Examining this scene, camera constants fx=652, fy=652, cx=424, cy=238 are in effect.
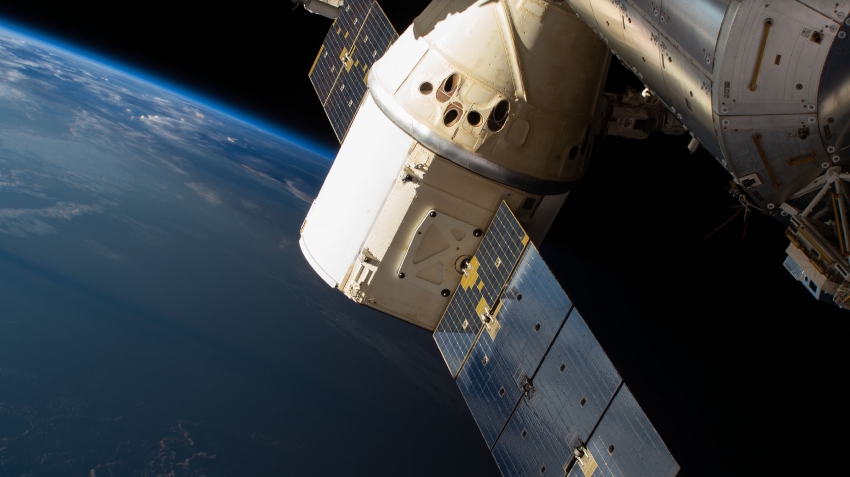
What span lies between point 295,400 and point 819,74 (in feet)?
36.4

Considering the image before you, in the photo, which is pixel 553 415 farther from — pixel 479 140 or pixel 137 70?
pixel 137 70

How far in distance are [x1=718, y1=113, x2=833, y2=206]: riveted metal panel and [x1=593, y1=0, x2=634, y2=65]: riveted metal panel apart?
113cm

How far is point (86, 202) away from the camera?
16.8m

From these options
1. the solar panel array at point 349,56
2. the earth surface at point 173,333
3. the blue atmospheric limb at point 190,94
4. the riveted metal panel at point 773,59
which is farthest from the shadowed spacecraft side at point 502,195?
the blue atmospheric limb at point 190,94

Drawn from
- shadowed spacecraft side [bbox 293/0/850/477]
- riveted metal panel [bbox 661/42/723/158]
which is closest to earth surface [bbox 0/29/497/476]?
shadowed spacecraft side [bbox 293/0/850/477]

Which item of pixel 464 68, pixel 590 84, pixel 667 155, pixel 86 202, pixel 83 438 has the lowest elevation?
pixel 83 438

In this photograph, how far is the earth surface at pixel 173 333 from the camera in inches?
433

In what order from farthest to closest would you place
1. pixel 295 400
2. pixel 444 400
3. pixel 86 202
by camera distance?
1. pixel 86 202
2. pixel 444 400
3. pixel 295 400

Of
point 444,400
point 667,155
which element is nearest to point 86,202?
point 444,400

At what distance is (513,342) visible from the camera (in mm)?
5883

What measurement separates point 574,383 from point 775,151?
98.3 inches

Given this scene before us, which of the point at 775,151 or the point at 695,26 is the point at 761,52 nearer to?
the point at 695,26

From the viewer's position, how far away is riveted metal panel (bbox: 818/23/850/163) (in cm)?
317

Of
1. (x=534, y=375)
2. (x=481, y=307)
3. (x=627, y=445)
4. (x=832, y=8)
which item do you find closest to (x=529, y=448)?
(x=534, y=375)
